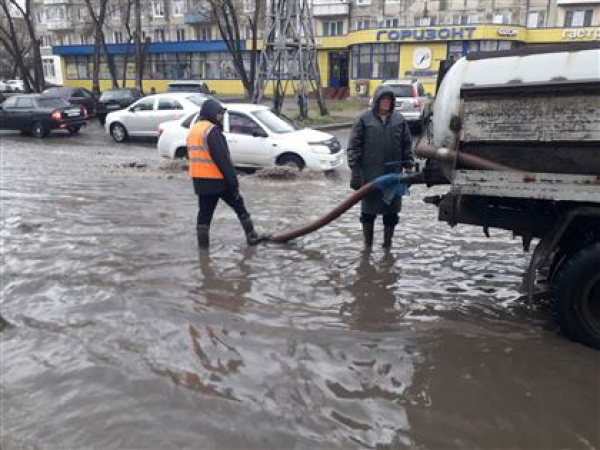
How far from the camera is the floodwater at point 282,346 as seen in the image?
3.12m

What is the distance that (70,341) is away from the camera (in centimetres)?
418

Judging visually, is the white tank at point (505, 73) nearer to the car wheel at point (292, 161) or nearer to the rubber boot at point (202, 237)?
the rubber boot at point (202, 237)

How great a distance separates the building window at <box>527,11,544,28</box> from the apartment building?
0.08 metres

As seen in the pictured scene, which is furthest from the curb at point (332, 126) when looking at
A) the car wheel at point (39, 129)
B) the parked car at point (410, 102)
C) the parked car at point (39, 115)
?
the car wheel at point (39, 129)

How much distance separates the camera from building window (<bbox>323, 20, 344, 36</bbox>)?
48.7 metres

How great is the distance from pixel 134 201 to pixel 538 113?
6696 mm

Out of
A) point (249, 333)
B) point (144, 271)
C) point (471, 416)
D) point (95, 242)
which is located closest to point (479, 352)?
point (471, 416)

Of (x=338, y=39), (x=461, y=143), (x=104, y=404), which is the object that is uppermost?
(x=338, y=39)

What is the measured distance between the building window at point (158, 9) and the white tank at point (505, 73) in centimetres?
5844

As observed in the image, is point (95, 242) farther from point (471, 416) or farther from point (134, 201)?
point (471, 416)

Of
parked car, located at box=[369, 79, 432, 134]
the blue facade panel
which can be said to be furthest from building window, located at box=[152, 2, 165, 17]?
parked car, located at box=[369, 79, 432, 134]

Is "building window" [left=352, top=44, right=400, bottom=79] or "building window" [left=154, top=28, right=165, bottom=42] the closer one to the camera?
"building window" [left=352, top=44, right=400, bottom=79]

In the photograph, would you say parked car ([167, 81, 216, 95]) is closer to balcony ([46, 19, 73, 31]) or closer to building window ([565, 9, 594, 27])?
building window ([565, 9, 594, 27])

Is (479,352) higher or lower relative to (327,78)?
lower
